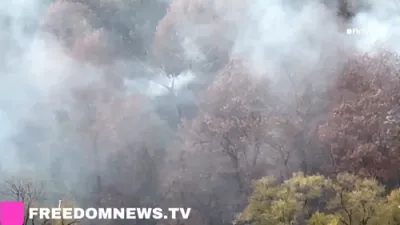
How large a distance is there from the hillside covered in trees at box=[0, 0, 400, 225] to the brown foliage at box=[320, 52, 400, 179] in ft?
0.04

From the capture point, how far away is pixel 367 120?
5.53 meters

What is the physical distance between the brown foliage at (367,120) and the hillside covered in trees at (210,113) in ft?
0.04

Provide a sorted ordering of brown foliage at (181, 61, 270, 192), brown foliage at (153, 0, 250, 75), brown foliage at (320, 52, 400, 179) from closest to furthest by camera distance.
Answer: brown foliage at (320, 52, 400, 179)
brown foliage at (181, 61, 270, 192)
brown foliage at (153, 0, 250, 75)

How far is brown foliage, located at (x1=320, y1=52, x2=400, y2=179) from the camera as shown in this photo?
5.44 meters

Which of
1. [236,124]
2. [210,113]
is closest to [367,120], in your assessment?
[236,124]

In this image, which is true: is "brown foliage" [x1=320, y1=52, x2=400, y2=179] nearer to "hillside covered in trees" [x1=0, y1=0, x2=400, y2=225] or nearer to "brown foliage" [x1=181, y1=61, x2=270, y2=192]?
"hillside covered in trees" [x1=0, y1=0, x2=400, y2=225]

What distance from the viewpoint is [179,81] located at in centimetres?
670

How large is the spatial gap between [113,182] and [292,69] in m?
2.41

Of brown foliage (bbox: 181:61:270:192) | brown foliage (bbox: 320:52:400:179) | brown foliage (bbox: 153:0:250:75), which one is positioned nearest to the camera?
brown foliage (bbox: 320:52:400:179)

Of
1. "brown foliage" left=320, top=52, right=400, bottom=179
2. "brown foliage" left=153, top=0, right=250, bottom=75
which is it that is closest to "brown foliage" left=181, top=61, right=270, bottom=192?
"brown foliage" left=153, top=0, right=250, bottom=75

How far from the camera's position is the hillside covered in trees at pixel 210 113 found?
5.45 metres

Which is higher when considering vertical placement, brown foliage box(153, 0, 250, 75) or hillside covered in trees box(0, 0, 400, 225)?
brown foliage box(153, 0, 250, 75)

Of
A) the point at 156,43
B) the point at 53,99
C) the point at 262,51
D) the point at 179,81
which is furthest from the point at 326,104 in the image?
the point at 53,99

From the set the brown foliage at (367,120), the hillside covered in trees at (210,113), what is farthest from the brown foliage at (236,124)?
the brown foliage at (367,120)
